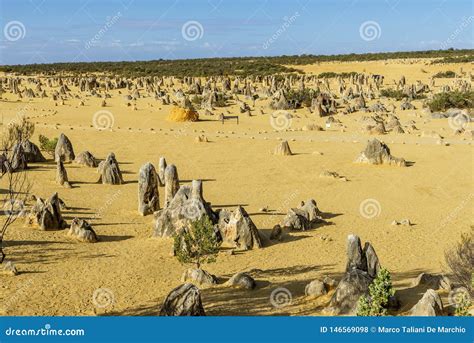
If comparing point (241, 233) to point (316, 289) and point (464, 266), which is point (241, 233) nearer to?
point (316, 289)

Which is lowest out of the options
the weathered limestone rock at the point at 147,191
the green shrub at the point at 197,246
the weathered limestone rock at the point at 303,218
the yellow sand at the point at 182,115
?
the green shrub at the point at 197,246

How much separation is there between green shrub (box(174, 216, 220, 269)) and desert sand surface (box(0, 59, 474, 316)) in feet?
1.37

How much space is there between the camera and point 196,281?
557 inches

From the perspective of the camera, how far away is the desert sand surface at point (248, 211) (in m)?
13.5

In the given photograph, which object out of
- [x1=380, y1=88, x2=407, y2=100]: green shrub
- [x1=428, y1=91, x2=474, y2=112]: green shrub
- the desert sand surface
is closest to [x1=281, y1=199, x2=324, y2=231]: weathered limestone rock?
the desert sand surface

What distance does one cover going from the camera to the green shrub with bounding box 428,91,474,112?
51.0 metres

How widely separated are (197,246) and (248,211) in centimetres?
588

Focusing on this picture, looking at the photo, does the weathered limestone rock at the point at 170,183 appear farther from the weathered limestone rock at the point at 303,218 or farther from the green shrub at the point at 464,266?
the green shrub at the point at 464,266

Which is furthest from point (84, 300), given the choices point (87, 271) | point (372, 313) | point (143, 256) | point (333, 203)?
point (333, 203)

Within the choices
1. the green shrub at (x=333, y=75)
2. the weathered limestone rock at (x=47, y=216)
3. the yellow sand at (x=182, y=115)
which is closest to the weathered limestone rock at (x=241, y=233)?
the weathered limestone rock at (x=47, y=216)

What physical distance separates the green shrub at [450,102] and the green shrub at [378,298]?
1718 inches

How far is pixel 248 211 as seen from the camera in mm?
21188

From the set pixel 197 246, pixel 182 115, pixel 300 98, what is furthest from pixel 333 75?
pixel 197 246

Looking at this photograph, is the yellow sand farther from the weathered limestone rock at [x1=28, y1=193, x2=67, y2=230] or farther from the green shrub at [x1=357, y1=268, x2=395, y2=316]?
the green shrub at [x1=357, y1=268, x2=395, y2=316]
